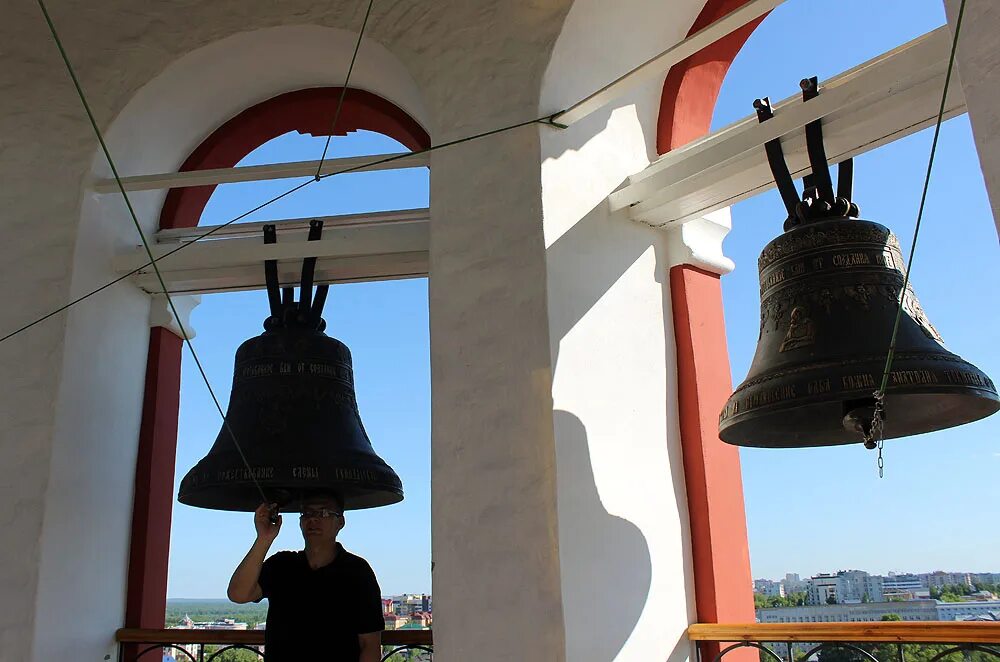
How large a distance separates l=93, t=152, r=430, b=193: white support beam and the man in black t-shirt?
110 centimetres

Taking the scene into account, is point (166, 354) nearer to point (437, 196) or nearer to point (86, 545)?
point (86, 545)

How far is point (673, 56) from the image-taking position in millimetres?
2656

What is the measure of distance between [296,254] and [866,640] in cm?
213

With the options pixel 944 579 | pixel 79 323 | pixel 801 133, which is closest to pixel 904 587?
pixel 944 579

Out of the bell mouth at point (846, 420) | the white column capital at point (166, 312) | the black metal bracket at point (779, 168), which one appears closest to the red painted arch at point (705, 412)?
the bell mouth at point (846, 420)

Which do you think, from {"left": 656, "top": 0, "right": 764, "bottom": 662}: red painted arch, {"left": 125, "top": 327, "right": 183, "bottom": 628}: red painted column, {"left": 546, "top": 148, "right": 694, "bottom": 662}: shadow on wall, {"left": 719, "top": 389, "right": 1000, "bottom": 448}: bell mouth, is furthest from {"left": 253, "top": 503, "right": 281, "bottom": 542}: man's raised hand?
{"left": 719, "top": 389, "right": 1000, "bottom": 448}: bell mouth

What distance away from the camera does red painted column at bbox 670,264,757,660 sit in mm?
2871

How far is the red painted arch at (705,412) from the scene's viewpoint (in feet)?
9.45

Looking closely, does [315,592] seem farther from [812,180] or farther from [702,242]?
[812,180]

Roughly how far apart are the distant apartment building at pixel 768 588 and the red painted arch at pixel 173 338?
6.38 ft

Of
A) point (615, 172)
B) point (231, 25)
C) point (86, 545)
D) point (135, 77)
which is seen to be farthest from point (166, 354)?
point (615, 172)

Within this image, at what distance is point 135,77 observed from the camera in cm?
345

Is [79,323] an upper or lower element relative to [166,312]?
lower

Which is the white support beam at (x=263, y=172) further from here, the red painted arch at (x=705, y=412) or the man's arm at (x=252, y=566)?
the man's arm at (x=252, y=566)
